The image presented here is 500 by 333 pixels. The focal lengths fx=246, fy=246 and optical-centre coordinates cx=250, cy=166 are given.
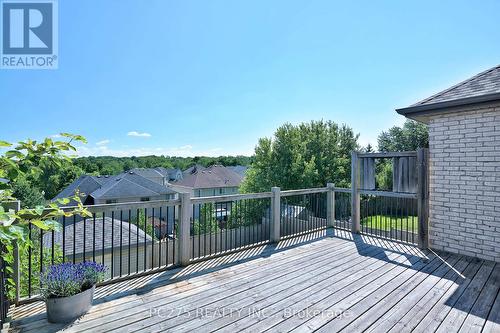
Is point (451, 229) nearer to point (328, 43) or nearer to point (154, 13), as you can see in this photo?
point (328, 43)

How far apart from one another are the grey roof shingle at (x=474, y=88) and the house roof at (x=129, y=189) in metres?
22.3

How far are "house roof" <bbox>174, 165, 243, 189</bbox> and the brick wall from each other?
3064cm

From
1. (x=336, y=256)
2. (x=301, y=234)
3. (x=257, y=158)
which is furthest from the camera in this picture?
(x=257, y=158)

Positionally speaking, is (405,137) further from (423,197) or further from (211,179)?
(211,179)

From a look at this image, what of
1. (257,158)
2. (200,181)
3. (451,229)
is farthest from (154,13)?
(200,181)

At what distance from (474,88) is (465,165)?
132cm

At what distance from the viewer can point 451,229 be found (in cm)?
436

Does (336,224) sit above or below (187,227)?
below

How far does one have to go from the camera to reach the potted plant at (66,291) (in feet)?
7.68

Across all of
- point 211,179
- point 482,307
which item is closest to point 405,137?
point 211,179

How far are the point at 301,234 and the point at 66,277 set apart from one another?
4231mm

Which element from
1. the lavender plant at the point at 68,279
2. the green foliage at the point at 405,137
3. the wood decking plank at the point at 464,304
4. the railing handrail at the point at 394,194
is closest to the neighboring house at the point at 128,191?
the lavender plant at the point at 68,279

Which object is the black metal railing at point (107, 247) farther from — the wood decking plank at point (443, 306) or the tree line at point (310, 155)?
the tree line at point (310, 155)

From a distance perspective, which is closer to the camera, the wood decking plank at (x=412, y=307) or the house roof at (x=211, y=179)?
the wood decking plank at (x=412, y=307)
